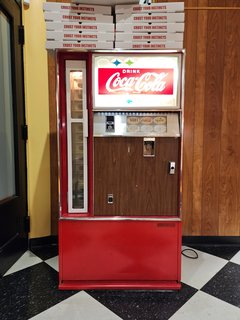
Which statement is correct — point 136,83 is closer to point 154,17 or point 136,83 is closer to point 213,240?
point 154,17

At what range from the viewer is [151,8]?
5.86 ft

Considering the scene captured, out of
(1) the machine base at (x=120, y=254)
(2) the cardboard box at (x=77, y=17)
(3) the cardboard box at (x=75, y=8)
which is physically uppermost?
(3) the cardboard box at (x=75, y=8)

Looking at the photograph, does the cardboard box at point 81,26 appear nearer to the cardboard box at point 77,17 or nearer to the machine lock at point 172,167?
the cardboard box at point 77,17

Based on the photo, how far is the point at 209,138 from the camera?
263 centimetres

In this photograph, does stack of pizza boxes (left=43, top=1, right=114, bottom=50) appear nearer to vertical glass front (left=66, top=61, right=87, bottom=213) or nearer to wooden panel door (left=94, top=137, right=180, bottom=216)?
vertical glass front (left=66, top=61, right=87, bottom=213)

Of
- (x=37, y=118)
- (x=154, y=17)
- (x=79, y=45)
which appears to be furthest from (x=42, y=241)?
(x=154, y=17)

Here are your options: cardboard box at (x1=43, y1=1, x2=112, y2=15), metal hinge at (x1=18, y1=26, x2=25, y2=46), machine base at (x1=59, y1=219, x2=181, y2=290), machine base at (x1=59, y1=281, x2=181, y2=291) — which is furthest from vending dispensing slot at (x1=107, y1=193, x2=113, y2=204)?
metal hinge at (x1=18, y1=26, x2=25, y2=46)

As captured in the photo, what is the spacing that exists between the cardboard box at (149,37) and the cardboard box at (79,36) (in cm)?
8

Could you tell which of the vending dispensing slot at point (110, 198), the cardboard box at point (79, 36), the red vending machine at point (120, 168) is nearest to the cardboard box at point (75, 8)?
the cardboard box at point (79, 36)

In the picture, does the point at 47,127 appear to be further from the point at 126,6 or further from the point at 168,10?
the point at 168,10

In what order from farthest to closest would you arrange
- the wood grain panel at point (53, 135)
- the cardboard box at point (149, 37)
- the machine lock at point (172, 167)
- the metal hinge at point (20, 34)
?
the wood grain panel at point (53, 135), the metal hinge at point (20, 34), the machine lock at point (172, 167), the cardboard box at point (149, 37)

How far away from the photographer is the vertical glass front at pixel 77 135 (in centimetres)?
190

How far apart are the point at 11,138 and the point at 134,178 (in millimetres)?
1209

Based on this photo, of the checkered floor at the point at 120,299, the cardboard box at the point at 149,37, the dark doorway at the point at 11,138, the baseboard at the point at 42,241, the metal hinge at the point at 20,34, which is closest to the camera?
the checkered floor at the point at 120,299
